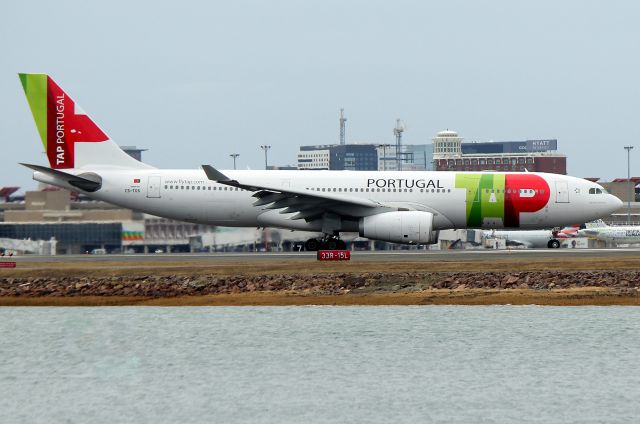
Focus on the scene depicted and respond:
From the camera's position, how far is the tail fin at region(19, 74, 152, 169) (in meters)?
54.7

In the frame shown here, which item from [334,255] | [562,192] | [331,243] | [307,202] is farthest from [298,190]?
[562,192]

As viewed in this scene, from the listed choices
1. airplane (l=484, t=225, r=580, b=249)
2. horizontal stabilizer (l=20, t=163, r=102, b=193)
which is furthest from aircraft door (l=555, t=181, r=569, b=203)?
airplane (l=484, t=225, r=580, b=249)

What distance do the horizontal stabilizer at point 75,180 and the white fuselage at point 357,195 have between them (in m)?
0.34

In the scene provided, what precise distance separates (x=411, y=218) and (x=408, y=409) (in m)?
24.3

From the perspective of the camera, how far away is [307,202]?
50.0 meters

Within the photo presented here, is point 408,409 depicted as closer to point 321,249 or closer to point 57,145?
point 321,249

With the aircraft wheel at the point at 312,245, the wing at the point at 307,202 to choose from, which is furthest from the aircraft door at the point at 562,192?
the aircraft wheel at the point at 312,245

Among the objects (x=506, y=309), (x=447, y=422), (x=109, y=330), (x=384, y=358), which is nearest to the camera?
(x=447, y=422)

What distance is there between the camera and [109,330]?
38188 mm

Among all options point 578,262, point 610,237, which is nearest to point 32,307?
point 578,262

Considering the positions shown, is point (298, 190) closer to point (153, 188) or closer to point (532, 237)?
point (153, 188)

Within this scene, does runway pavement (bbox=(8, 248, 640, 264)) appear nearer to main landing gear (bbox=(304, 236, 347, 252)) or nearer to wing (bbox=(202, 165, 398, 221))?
main landing gear (bbox=(304, 236, 347, 252))

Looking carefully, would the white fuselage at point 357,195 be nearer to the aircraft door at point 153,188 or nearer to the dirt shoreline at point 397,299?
the aircraft door at point 153,188

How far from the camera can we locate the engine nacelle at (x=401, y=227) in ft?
159
